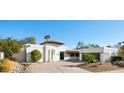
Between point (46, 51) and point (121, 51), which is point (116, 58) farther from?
point (46, 51)

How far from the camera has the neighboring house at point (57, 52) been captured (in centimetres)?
2165

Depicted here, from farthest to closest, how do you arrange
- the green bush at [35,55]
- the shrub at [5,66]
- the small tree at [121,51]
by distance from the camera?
the green bush at [35,55]
the small tree at [121,51]
the shrub at [5,66]

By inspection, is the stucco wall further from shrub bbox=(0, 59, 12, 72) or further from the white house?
shrub bbox=(0, 59, 12, 72)

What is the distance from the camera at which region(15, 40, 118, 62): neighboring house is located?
71.0 feet

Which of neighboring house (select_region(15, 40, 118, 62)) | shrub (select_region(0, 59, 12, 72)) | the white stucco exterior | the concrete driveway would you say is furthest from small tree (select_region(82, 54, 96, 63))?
shrub (select_region(0, 59, 12, 72))

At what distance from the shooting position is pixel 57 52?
1074 inches

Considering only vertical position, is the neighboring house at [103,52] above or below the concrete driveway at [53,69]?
above

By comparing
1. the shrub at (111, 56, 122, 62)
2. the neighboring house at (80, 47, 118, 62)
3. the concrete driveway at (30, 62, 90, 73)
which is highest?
the neighboring house at (80, 47, 118, 62)

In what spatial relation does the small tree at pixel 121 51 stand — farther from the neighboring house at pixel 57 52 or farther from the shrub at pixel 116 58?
the neighboring house at pixel 57 52

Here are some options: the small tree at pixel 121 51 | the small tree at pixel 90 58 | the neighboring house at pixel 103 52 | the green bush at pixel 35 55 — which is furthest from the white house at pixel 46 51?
the small tree at pixel 121 51

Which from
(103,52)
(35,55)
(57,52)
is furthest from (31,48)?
(103,52)
